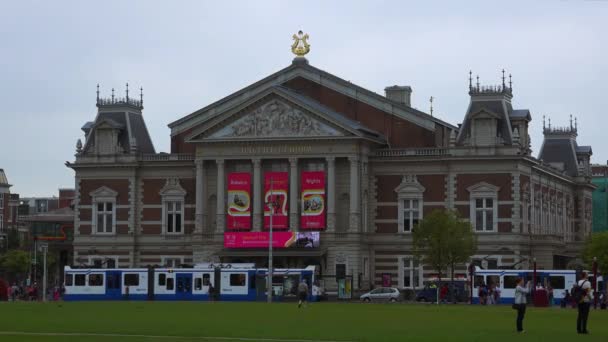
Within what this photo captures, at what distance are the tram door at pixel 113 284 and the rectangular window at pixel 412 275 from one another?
21753 millimetres

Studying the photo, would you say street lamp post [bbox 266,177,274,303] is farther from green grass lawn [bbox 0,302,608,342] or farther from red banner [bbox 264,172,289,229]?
green grass lawn [bbox 0,302,608,342]

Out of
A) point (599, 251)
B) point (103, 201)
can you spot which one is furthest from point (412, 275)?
point (103, 201)

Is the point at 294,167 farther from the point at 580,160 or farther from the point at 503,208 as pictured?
the point at 580,160

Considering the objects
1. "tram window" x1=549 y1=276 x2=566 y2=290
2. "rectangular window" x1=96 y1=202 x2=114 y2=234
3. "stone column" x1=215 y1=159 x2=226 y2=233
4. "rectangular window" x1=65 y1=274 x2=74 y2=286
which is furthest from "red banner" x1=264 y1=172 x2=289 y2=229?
"tram window" x1=549 y1=276 x2=566 y2=290

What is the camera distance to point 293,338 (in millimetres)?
40781

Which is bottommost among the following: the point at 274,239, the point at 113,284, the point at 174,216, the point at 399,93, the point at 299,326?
the point at 299,326

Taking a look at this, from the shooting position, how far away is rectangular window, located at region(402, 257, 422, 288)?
10431cm

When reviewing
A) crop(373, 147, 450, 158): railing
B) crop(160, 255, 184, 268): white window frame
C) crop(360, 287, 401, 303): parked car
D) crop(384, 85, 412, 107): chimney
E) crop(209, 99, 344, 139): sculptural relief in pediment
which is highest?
crop(384, 85, 412, 107): chimney

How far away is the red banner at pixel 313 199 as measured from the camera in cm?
10394

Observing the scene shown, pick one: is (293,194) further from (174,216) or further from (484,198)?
(484,198)

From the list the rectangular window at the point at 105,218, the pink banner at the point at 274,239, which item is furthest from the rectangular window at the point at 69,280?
the pink banner at the point at 274,239

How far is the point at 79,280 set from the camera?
10125 cm

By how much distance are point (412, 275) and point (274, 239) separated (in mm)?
10966

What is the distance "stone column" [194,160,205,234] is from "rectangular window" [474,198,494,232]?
843 inches
